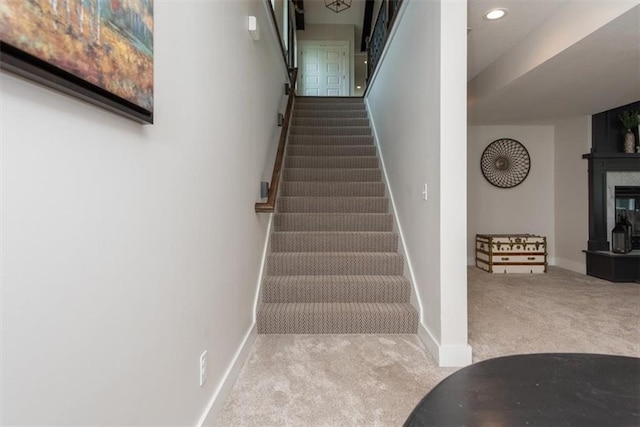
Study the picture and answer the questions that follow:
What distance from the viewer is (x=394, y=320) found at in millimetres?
2373

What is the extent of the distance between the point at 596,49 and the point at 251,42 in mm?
2647

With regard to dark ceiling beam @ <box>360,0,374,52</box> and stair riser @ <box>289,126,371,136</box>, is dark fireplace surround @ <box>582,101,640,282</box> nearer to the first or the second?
stair riser @ <box>289,126,371,136</box>

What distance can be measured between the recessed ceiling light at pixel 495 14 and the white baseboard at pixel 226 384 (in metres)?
3.03

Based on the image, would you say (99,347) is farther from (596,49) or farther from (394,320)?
(596,49)

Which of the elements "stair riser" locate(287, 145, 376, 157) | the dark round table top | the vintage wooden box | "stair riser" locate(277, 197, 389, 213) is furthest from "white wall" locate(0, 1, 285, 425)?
the vintage wooden box

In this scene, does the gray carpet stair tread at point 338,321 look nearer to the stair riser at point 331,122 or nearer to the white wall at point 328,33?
the stair riser at point 331,122

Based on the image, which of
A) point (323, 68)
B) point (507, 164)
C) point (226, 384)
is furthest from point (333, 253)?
point (323, 68)

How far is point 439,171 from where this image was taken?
6.46 feet

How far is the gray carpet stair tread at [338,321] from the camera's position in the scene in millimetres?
2371

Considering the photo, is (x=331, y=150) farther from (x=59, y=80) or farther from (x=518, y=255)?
(x=59, y=80)

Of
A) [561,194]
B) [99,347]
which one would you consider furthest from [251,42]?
[561,194]

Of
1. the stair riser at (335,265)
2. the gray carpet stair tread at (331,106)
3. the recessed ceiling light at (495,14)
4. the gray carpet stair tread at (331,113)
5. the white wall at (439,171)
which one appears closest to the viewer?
the white wall at (439,171)

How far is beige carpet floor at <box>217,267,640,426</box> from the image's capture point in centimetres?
156

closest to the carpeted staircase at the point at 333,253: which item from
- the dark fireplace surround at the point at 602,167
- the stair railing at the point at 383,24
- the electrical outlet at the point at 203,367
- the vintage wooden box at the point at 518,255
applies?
the electrical outlet at the point at 203,367
